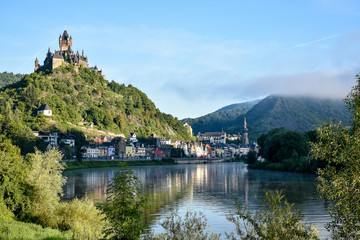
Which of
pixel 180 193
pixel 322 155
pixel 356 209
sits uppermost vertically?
pixel 322 155

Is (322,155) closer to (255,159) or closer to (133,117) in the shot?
(255,159)

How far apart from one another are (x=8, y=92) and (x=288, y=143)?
11332 centimetres

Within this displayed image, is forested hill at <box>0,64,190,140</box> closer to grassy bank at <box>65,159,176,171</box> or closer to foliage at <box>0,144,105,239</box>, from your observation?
grassy bank at <box>65,159,176,171</box>

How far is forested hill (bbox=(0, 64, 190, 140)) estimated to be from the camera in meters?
138

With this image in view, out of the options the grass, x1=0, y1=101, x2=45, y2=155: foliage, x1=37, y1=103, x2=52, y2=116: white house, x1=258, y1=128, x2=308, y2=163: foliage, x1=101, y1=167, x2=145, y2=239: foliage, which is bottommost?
the grass

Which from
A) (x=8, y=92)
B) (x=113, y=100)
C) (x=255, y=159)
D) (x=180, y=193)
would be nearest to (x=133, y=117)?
(x=113, y=100)

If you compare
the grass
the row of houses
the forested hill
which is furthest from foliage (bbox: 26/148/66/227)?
the forested hill

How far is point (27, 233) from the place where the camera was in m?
21.0

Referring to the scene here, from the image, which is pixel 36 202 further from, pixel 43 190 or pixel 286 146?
pixel 286 146

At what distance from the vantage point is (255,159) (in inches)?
4338

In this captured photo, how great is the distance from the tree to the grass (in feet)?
46.7

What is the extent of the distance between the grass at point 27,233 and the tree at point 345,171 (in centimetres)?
1422

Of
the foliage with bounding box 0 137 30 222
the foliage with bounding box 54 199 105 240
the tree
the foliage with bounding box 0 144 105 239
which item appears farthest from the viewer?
the foliage with bounding box 0 137 30 222

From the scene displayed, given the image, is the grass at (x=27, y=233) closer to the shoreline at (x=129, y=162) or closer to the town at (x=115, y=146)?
the shoreline at (x=129, y=162)
